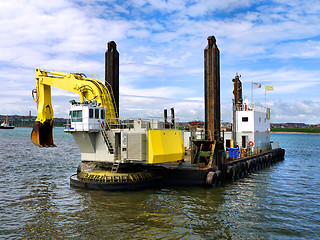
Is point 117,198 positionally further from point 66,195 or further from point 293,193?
point 293,193

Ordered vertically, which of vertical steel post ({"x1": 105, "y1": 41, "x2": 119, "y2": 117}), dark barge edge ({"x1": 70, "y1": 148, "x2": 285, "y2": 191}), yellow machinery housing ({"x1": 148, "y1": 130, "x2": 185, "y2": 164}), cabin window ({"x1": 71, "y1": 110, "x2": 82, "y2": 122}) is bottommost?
dark barge edge ({"x1": 70, "y1": 148, "x2": 285, "y2": 191})

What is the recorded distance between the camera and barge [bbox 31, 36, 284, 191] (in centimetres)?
2097

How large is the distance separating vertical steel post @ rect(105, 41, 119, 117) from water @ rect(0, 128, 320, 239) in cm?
1120

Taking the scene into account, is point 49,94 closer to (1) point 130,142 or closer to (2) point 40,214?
(1) point 130,142

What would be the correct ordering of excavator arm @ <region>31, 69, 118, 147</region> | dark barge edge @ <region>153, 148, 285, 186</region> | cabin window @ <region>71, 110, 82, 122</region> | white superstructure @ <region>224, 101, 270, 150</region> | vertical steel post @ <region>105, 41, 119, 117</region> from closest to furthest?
cabin window @ <region>71, 110, 82, 122</region> < dark barge edge @ <region>153, 148, 285, 186</region> < excavator arm @ <region>31, 69, 118, 147</region> < vertical steel post @ <region>105, 41, 119, 117</region> < white superstructure @ <region>224, 101, 270, 150</region>

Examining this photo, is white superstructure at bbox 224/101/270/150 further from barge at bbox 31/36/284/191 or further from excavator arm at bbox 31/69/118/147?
excavator arm at bbox 31/69/118/147

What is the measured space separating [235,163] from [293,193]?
6935 mm

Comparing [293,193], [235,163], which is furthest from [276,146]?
[293,193]

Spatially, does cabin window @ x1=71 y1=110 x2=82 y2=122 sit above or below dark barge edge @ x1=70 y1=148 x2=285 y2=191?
above

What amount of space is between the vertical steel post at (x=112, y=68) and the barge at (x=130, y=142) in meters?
5.02

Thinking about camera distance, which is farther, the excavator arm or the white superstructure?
the white superstructure

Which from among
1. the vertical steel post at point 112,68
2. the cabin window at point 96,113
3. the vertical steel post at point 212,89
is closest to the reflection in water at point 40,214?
the cabin window at point 96,113

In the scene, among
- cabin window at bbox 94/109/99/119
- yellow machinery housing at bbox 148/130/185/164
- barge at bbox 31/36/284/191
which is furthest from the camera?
cabin window at bbox 94/109/99/119

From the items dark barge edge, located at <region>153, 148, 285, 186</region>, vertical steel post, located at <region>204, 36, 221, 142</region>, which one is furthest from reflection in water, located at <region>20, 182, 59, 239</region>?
vertical steel post, located at <region>204, 36, 221, 142</region>
